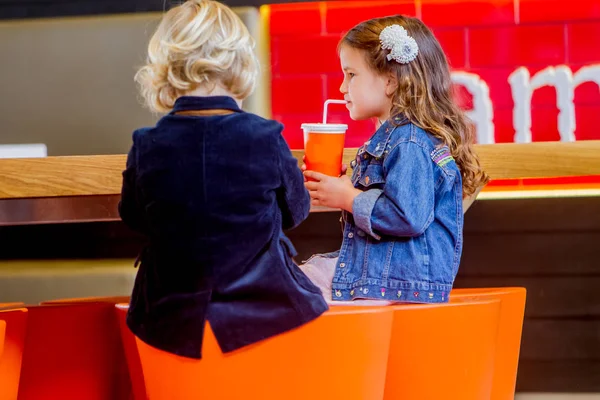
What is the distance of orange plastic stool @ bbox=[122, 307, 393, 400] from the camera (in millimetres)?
1172

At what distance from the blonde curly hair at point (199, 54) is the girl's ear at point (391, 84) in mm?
343

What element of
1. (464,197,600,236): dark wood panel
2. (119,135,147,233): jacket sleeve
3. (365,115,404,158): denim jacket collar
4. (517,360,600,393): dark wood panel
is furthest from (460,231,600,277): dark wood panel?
(119,135,147,233): jacket sleeve

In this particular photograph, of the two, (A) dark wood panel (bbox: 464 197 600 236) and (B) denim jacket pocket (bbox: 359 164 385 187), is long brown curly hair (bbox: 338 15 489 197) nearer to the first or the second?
(B) denim jacket pocket (bbox: 359 164 385 187)

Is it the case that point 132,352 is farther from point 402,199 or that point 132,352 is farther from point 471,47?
point 471,47

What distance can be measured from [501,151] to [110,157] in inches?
29.8

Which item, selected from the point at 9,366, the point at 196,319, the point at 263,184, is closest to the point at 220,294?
the point at 196,319

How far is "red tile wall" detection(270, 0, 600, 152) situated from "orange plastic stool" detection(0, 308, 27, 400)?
152 centimetres

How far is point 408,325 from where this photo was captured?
130 centimetres

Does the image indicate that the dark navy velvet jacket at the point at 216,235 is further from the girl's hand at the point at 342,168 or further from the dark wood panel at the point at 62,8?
the dark wood panel at the point at 62,8

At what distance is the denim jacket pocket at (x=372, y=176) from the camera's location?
4.87 ft

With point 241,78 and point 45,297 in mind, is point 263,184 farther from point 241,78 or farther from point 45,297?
point 45,297

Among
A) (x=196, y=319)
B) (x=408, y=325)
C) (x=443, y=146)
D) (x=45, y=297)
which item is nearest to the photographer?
(x=196, y=319)

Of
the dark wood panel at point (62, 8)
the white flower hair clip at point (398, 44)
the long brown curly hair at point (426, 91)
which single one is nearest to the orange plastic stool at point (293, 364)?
the long brown curly hair at point (426, 91)

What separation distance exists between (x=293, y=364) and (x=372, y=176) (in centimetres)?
45
